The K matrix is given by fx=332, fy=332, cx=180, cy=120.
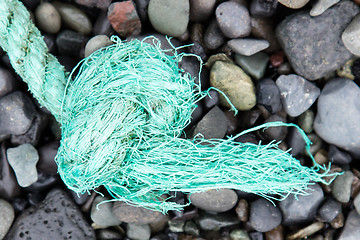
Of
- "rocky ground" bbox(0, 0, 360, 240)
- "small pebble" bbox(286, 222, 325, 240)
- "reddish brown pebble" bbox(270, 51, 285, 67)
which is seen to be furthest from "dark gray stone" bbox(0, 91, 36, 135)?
"small pebble" bbox(286, 222, 325, 240)

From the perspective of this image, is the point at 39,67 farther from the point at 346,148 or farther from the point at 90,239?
the point at 346,148

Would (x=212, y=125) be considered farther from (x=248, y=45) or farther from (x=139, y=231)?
(x=139, y=231)

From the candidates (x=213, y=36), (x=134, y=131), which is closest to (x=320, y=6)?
(x=213, y=36)

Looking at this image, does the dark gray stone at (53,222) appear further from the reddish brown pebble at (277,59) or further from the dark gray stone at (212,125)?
the reddish brown pebble at (277,59)

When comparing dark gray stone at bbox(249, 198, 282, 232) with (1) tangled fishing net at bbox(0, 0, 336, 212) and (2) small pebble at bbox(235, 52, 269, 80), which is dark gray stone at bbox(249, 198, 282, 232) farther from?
(2) small pebble at bbox(235, 52, 269, 80)

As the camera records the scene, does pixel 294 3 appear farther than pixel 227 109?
No

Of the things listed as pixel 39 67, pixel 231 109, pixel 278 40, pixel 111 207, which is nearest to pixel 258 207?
pixel 231 109
